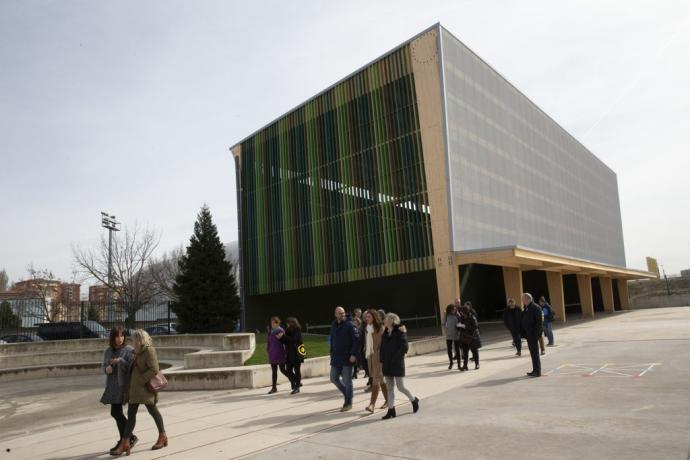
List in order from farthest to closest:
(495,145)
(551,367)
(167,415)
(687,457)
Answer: (495,145), (551,367), (167,415), (687,457)

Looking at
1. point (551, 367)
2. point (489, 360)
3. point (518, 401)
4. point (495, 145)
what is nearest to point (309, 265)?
point (495, 145)

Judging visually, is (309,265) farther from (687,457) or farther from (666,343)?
(687,457)

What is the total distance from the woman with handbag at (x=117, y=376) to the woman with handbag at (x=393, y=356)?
369cm

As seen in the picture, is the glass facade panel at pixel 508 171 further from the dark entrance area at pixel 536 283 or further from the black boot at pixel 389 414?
the black boot at pixel 389 414

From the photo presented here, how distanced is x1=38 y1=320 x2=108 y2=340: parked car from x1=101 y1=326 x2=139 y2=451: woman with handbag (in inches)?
796

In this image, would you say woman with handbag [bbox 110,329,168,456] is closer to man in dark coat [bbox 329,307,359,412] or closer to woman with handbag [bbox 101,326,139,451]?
woman with handbag [bbox 101,326,139,451]

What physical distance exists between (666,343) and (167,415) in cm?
1430

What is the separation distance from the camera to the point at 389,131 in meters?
32.6

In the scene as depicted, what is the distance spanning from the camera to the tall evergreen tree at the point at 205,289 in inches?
1314

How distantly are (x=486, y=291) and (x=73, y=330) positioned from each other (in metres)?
42.2

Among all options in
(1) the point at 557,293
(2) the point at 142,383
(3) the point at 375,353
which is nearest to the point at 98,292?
(1) the point at 557,293

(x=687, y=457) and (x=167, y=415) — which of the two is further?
(x=167, y=415)

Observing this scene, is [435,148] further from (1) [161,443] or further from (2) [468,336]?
(1) [161,443]

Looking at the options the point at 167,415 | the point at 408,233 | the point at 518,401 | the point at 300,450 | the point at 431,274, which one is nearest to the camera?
the point at 300,450
